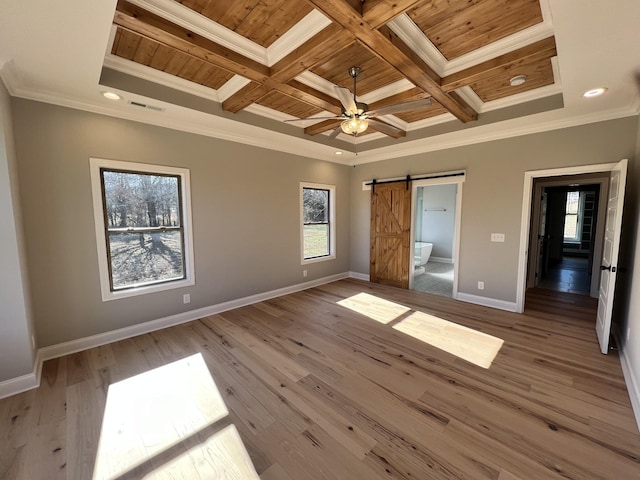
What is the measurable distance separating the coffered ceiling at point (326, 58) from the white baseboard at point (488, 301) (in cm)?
251

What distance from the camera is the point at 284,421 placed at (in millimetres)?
1896

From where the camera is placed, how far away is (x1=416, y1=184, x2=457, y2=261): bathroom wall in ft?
25.5

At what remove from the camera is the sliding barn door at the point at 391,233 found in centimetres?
506

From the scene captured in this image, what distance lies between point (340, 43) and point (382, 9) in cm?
42

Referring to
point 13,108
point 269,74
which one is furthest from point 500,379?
point 13,108

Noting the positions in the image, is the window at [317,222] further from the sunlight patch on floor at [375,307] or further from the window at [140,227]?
the window at [140,227]

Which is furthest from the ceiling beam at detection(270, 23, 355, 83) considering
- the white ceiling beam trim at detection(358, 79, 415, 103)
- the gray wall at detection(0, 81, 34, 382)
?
the gray wall at detection(0, 81, 34, 382)

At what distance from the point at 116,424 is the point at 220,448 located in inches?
33.2

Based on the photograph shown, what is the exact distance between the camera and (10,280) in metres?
2.12

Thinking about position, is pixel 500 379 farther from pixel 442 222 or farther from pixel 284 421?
pixel 442 222

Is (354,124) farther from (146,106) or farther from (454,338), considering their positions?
(454,338)

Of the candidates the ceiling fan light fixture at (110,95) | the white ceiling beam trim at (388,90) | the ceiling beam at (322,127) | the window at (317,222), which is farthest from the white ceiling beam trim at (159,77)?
the window at (317,222)

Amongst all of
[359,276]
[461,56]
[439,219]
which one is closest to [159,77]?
[461,56]

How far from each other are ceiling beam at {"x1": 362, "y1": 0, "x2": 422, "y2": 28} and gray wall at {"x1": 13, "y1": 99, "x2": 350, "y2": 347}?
8.71ft
